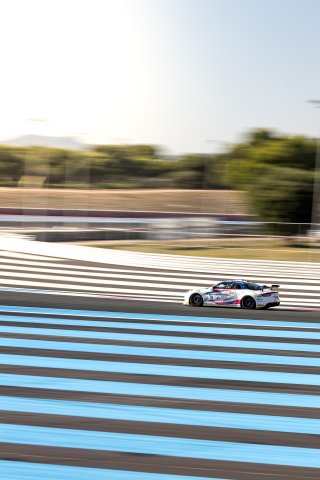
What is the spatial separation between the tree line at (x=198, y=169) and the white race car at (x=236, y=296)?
24.7 meters

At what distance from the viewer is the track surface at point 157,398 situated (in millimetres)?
5539

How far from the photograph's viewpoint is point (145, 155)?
2985 inches

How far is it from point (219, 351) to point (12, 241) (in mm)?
22377

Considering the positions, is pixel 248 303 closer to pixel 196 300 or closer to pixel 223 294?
pixel 223 294

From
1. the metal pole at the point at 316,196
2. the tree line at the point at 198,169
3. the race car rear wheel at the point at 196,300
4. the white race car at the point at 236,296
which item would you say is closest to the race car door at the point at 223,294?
the white race car at the point at 236,296

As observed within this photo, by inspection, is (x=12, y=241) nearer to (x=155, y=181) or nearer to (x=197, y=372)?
(x=197, y=372)

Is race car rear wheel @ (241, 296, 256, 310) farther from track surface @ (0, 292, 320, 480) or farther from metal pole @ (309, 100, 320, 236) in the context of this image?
metal pole @ (309, 100, 320, 236)

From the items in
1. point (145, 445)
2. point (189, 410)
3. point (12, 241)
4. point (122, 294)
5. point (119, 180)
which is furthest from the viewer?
point (119, 180)

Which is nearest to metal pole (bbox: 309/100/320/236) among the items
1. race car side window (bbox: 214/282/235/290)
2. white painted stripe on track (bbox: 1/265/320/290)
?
white painted stripe on track (bbox: 1/265/320/290)

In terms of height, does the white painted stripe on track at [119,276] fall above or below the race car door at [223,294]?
below

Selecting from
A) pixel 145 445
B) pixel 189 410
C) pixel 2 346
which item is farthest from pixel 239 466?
pixel 2 346

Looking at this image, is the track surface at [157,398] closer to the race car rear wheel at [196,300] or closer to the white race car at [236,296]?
the white race car at [236,296]

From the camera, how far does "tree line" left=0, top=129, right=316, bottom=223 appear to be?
3988cm

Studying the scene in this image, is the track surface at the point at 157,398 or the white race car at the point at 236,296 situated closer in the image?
the track surface at the point at 157,398
